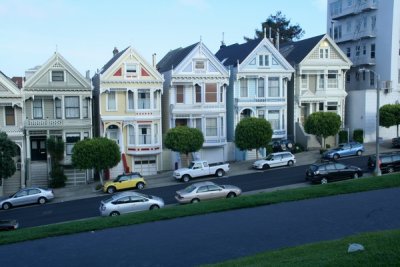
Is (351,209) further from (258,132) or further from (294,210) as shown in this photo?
(258,132)

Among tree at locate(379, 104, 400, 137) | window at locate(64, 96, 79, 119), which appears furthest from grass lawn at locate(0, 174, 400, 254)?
tree at locate(379, 104, 400, 137)

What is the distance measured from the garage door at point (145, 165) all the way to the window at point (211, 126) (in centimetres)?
579

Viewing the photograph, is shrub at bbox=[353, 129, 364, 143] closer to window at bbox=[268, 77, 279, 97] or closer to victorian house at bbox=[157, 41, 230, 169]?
window at bbox=[268, 77, 279, 97]

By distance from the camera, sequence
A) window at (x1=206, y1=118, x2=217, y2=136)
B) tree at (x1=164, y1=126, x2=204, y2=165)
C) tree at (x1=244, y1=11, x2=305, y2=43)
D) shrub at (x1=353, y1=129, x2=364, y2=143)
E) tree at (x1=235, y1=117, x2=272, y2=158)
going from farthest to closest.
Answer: tree at (x1=244, y1=11, x2=305, y2=43)
shrub at (x1=353, y1=129, x2=364, y2=143)
window at (x1=206, y1=118, x2=217, y2=136)
tree at (x1=235, y1=117, x2=272, y2=158)
tree at (x1=164, y1=126, x2=204, y2=165)

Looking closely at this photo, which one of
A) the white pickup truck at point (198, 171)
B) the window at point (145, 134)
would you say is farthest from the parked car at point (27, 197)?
the window at point (145, 134)

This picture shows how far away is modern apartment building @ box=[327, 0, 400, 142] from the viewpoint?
50.1 meters

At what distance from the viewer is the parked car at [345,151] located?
1625 inches

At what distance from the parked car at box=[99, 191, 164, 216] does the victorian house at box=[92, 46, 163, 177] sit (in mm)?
16571

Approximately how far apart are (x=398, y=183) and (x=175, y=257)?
1481 cm

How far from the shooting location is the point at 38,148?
42469 mm

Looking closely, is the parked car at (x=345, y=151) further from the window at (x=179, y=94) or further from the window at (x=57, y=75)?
the window at (x=57, y=75)

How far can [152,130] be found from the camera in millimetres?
43625

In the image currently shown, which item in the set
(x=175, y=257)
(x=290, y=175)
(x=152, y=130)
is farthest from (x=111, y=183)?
(x=175, y=257)

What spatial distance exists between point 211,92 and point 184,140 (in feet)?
22.8
